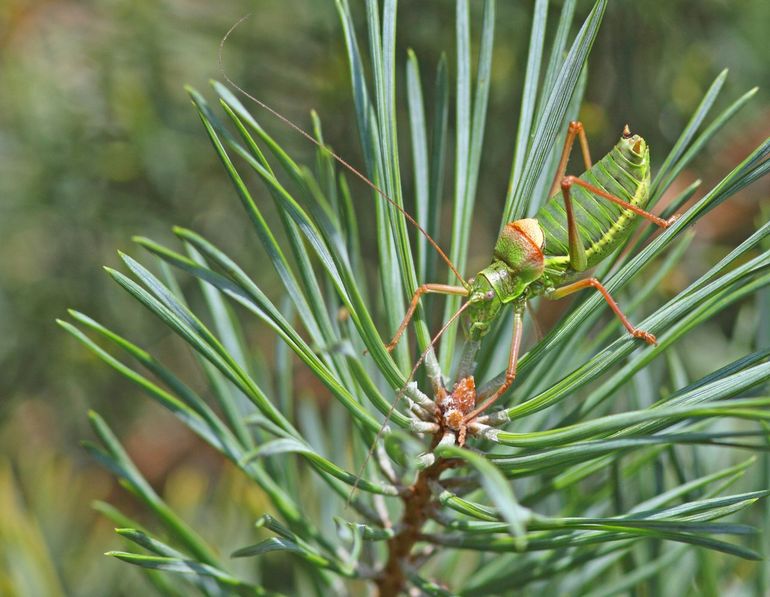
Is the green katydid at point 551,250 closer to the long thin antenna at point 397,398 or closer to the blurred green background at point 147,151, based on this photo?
the long thin antenna at point 397,398

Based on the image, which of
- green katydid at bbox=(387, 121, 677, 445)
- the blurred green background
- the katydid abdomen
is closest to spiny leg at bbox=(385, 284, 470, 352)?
green katydid at bbox=(387, 121, 677, 445)

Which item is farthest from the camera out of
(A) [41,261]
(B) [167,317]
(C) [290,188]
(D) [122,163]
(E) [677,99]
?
(A) [41,261]

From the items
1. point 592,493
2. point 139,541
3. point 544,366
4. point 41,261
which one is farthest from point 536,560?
point 41,261

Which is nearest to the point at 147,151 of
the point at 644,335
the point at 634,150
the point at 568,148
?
the point at 568,148

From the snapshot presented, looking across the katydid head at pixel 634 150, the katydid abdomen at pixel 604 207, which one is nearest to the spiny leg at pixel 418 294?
the katydid abdomen at pixel 604 207

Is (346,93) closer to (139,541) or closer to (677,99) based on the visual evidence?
(677,99)

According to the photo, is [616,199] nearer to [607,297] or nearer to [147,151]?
[607,297]

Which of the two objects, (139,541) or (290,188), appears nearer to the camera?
(139,541)

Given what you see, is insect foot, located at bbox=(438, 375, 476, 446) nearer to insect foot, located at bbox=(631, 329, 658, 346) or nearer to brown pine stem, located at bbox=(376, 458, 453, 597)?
brown pine stem, located at bbox=(376, 458, 453, 597)
